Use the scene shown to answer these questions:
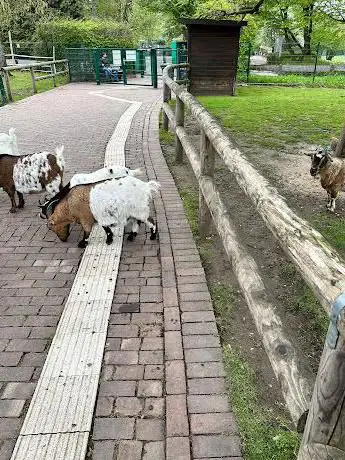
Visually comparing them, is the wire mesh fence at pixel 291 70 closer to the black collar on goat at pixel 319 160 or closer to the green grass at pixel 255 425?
the black collar on goat at pixel 319 160

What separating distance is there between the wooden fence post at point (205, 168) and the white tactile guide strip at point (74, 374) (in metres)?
1.12

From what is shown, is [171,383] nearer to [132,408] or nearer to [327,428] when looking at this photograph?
[132,408]

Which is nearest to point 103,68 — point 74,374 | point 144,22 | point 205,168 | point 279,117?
point 279,117

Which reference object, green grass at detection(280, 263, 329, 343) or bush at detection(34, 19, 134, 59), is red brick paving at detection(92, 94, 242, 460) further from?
bush at detection(34, 19, 134, 59)

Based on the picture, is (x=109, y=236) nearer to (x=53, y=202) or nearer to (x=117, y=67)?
(x=53, y=202)

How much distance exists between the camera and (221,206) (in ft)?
12.2

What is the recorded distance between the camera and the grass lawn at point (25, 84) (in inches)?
672

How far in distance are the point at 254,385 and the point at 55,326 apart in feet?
5.54

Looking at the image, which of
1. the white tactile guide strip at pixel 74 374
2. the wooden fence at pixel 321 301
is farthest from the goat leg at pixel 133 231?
the wooden fence at pixel 321 301

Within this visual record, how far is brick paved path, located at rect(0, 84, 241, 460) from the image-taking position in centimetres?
238

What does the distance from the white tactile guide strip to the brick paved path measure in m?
0.08

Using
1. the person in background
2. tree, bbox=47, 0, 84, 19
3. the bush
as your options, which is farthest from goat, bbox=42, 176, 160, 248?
tree, bbox=47, 0, 84, 19

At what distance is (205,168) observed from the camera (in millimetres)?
4531

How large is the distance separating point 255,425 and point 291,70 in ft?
90.5
